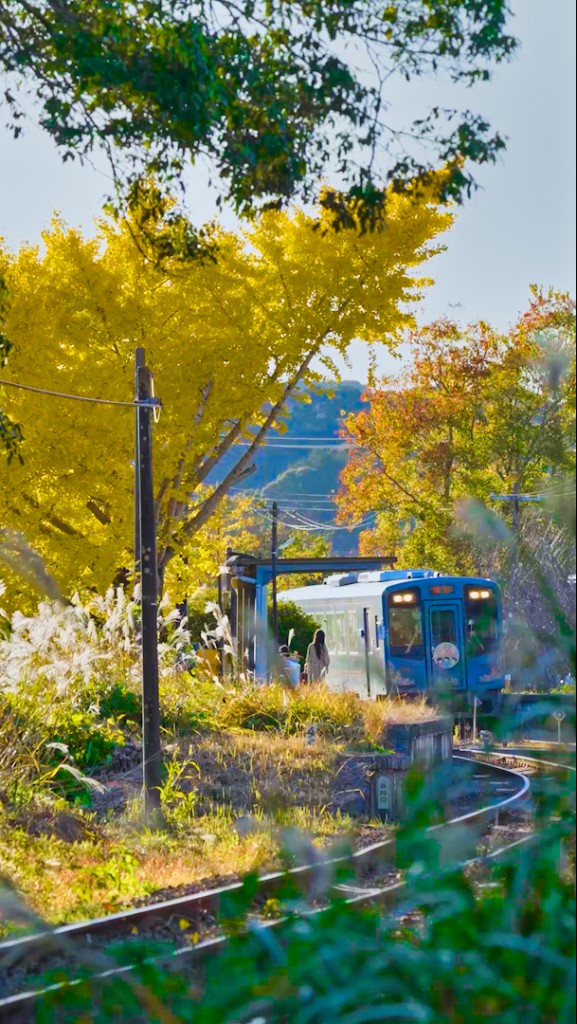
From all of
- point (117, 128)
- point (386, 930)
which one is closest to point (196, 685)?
point (117, 128)

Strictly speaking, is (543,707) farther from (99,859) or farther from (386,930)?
(99,859)

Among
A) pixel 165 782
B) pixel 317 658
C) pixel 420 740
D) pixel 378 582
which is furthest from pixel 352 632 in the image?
pixel 165 782

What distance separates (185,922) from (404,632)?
17279mm

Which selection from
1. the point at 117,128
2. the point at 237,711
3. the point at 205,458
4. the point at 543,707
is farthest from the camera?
the point at 205,458

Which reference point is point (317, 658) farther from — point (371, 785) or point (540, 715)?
point (540, 715)

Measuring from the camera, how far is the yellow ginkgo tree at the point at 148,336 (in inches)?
843

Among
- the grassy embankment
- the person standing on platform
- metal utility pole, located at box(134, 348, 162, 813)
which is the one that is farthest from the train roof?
metal utility pole, located at box(134, 348, 162, 813)

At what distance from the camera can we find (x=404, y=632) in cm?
2334

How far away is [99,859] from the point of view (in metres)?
9.88

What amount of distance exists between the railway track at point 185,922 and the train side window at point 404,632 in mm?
13728

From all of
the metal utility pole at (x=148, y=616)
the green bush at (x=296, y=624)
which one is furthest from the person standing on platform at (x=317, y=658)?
the green bush at (x=296, y=624)

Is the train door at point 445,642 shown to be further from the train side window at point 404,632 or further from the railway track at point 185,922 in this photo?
the railway track at point 185,922

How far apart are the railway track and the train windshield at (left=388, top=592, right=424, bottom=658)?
13.7 metres

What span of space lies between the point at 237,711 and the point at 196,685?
924mm
